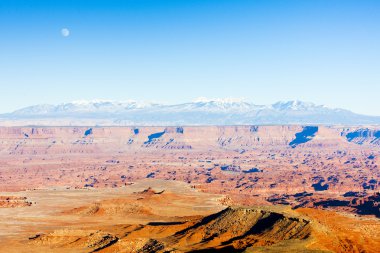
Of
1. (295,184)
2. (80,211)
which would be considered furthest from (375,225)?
(295,184)

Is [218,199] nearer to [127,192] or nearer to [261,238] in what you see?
[127,192]

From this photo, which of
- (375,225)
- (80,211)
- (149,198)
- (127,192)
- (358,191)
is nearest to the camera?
(375,225)

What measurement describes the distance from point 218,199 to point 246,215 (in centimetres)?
7047

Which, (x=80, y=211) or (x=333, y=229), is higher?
(x=333, y=229)

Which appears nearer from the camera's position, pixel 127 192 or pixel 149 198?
pixel 149 198

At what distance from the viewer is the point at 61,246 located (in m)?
83.8

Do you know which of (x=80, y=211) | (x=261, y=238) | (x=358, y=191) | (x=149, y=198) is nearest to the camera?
(x=261, y=238)

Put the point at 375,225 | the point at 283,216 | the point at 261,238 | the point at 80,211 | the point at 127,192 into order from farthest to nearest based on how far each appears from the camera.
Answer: the point at 127,192 → the point at 80,211 → the point at 375,225 → the point at 283,216 → the point at 261,238

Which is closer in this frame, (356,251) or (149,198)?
(356,251)

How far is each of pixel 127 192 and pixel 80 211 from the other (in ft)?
164

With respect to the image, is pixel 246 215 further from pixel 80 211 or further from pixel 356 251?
pixel 80 211

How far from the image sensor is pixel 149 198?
469 ft

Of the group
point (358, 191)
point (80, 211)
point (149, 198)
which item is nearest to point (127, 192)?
point (149, 198)

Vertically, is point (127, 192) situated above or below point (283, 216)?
below
